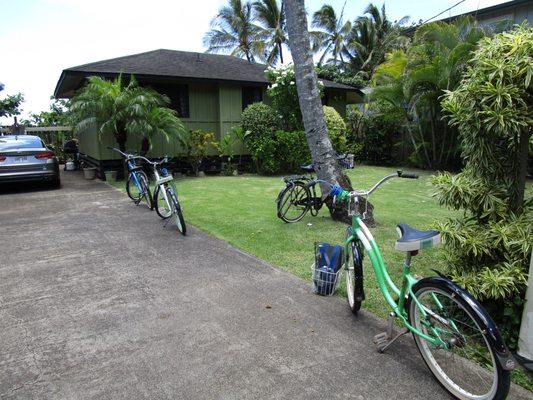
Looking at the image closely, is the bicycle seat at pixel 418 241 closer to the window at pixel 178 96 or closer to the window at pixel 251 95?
the window at pixel 178 96

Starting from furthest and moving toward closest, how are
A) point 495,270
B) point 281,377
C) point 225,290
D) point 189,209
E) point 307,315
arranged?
point 189,209, point 225,290, point 307,315, point 495,270, point 281,377

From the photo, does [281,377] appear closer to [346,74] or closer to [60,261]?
[60,261]

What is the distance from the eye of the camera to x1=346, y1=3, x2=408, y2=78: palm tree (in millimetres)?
31781

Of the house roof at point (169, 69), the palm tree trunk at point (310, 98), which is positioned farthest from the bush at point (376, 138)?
the palm tree trunk at point (310, 98)

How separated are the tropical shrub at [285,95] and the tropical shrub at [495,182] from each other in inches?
375

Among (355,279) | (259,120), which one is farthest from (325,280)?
(259,120)

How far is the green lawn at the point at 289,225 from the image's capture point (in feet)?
15.3

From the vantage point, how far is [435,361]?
258 centimetres

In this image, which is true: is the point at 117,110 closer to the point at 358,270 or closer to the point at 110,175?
the point at 110,175

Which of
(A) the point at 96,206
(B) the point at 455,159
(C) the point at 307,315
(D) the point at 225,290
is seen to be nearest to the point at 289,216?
(D) the point at 225,290

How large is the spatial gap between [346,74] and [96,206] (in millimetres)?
27621

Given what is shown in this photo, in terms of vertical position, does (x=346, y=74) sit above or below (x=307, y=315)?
above

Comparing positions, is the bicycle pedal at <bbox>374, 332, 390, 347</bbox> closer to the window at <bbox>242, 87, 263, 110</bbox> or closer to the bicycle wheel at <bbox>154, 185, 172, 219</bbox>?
the bicycle wheel at <bbox>154, 185, 172, 219</bbox>

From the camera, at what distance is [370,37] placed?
106 ft
